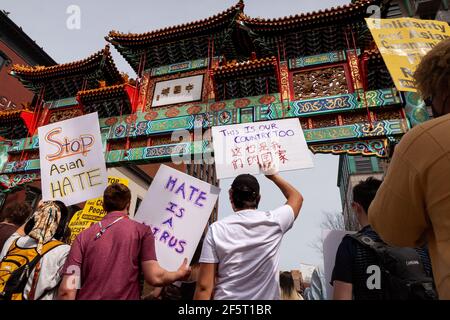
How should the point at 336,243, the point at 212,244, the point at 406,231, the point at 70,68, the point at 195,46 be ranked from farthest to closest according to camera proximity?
1. the point at 70,68
2. the point at 195,46
3. the point at 336,243
4. the point at 212,244
5. the point at 406,231

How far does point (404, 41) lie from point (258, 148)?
2.45 metres

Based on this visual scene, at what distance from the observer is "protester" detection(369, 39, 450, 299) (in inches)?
33.6

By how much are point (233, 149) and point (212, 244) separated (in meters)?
1.65

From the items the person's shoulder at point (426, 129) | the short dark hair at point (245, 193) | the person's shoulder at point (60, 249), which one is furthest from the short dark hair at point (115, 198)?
the person's shoulder at point (426, 129)

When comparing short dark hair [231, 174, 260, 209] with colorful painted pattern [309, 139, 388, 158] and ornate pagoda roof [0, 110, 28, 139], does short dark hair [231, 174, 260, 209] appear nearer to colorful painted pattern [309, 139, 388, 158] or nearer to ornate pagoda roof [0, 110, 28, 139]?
colorful painted pattern [309, 139, 388, 158]

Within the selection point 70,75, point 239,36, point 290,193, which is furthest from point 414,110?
point 70,75

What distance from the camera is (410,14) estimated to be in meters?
13.1

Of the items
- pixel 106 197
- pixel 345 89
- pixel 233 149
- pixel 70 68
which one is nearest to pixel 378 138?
pixel 345 89

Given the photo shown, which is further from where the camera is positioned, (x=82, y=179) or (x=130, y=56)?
(x=130, y=56)

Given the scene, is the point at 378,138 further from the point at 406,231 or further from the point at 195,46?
the point at 195,46

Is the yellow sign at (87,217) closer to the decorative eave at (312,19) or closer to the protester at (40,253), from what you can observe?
the protester at (40,253)

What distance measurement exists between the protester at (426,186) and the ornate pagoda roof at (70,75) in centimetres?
822

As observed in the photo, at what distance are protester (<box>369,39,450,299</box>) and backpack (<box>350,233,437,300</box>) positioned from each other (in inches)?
24.7

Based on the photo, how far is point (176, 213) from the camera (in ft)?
8.88
